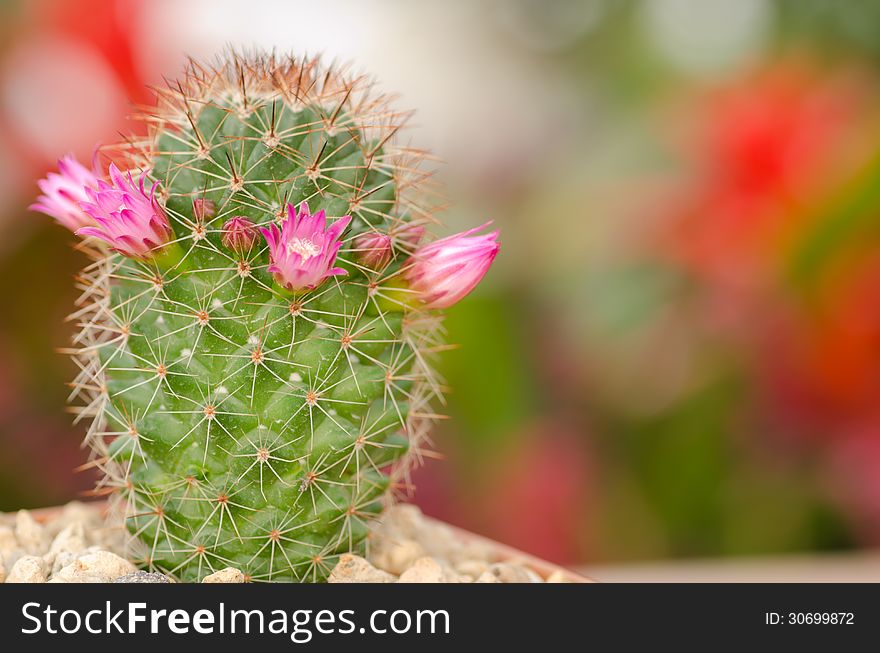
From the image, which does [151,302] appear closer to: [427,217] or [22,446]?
[427,217]

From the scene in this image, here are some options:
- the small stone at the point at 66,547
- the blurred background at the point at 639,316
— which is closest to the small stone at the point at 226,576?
the small stone at the point at 66,547

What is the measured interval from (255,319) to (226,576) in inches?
8.6

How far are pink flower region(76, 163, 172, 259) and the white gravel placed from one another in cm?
27

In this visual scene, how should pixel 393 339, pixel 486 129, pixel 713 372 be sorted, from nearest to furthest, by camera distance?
pixel 393 339 → pixel 713 372 → pixel 486 129

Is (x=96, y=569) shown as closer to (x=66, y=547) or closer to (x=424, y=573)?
(x=66, y=547)

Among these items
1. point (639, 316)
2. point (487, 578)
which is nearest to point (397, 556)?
point (487, 578)

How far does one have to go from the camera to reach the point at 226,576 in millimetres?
850

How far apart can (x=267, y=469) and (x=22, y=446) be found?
107 cm

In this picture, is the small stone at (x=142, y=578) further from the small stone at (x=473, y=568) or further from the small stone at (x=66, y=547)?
the small stone at (x=473, y=568)

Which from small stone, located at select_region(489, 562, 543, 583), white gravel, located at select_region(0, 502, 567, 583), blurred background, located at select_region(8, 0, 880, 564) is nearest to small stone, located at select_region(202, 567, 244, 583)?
white gravel, located at select_region(0, 502, 567, 583)

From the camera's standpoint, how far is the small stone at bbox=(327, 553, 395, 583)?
35.4 inches

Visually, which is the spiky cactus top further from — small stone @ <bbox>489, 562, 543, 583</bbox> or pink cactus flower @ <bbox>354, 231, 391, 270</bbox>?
small stone @ <bbox>489, 562, 543, 583</bbox>
